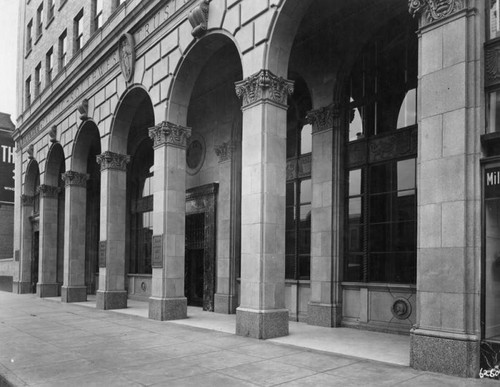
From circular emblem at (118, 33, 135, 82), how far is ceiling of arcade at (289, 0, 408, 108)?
7129 millimetres

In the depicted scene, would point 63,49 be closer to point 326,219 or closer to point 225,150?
point 225,150

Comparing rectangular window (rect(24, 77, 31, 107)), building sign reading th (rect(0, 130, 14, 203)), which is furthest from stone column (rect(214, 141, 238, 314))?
building sign reading th (rect(0, 130, 14, 203))

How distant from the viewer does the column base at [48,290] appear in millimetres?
30219

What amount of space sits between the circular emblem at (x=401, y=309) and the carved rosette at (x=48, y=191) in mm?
24363

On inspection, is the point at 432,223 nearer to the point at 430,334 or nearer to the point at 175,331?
the point at 430,334

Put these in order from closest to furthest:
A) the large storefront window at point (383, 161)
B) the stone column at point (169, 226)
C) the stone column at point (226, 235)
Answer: the large storefront window at point (383, 161), the stone column at point (169, 226), the stone column at point (226, 235)

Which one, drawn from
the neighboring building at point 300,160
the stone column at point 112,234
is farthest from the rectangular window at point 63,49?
the stone column at point 112,234

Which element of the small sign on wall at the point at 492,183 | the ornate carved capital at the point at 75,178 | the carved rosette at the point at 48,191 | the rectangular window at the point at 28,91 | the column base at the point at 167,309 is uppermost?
the rectangular window at the point at 28,91

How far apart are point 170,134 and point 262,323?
821 cm

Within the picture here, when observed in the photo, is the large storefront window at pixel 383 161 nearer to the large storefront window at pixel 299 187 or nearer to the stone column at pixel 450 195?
the large storefront window at pixel 299 187

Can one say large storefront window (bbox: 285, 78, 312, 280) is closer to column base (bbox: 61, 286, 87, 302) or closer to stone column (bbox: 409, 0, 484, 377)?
stone column (bbox: 409, 0, 484, 377)

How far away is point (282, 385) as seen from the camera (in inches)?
325

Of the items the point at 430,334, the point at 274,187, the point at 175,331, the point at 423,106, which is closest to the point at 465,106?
the point at 423,106

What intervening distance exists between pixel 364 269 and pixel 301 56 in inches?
294
